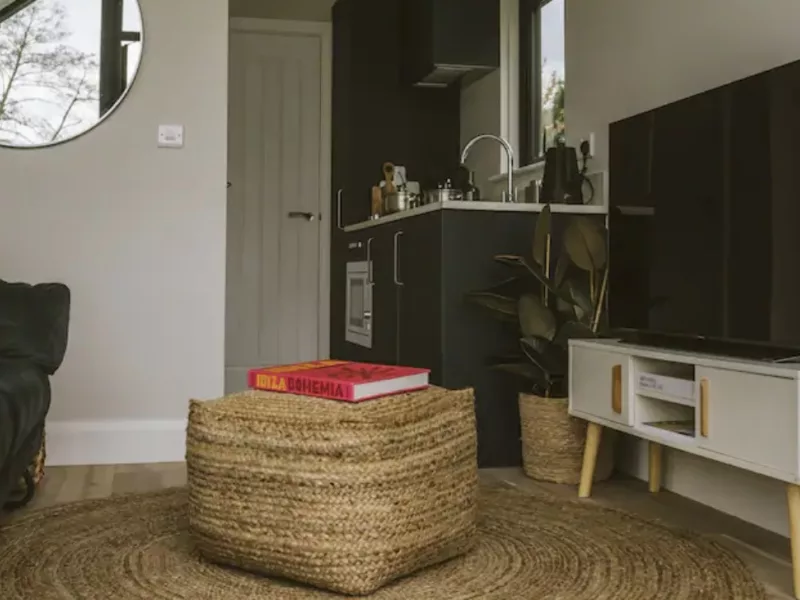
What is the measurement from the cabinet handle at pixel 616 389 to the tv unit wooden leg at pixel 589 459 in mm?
212

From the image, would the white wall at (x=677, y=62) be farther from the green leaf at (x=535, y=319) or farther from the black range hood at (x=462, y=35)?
the black range hood at (x=462, y=35)

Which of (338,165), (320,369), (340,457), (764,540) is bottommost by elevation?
(764,540)

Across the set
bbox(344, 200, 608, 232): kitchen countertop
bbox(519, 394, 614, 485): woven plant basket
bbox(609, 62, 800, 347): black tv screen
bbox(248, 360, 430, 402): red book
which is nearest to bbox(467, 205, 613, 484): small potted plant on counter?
bbox(519, 394, 614, 485): woven plant basket

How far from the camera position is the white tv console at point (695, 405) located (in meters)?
1.94

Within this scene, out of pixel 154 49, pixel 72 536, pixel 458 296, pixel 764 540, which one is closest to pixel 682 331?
pixel 764 540

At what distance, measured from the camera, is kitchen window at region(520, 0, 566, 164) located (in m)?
4.15

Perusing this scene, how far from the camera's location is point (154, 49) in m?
3.45

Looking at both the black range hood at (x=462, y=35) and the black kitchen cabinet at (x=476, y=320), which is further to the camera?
the black range hood at (x=462, y=35)

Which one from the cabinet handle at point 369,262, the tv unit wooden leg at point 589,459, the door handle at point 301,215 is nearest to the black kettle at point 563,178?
the tv unit wooden leg at point 589,459

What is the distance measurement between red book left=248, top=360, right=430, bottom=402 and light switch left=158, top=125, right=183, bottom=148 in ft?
5.24

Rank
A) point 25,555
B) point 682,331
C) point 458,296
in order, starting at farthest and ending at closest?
point 458,296, point 682,331, point 25,555

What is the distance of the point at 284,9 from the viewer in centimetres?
561

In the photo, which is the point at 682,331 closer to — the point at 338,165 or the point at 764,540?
the point at 764,540

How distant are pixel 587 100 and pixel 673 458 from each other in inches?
56.9
